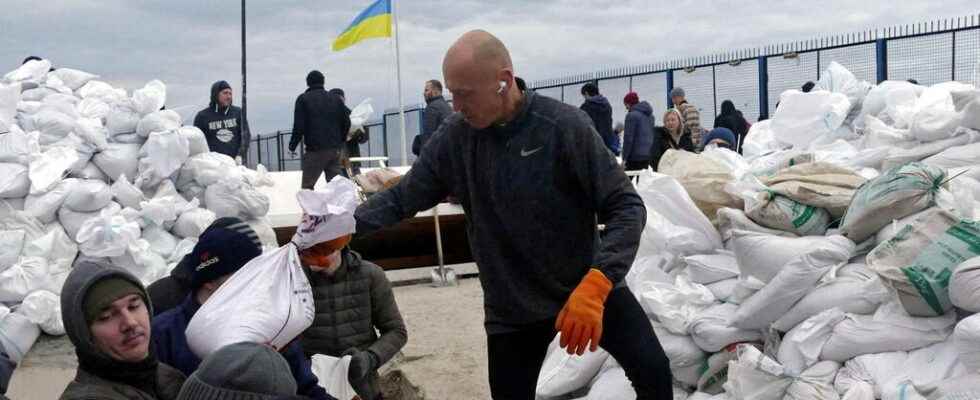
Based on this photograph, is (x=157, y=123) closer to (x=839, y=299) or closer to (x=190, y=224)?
(x=190, y=224)

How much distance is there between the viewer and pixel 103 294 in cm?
230

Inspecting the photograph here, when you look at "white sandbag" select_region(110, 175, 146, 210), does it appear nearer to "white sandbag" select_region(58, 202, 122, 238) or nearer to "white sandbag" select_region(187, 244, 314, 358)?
"white sandbag" select_region(58, 202, 122, 238)

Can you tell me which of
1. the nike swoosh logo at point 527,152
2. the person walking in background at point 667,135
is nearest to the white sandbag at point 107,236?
the nike swoosh logo at point 527,152

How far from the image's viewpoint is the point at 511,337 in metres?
3.22

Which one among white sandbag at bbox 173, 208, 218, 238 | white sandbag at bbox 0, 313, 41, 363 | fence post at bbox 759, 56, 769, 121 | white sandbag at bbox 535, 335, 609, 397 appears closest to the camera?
white sandbag at bbox 535, 335, 609, 397

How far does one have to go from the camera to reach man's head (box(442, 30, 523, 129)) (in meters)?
2.99

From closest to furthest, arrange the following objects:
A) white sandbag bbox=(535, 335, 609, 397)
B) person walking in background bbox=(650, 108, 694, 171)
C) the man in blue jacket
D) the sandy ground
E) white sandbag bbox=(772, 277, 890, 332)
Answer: the man in blue jacket
white sandbag bbox=(772, 277, 890, 332)
white sandbag bbox=(535, 335, 609, 397)
the sandy ground
person walking in background bbox=(650, 108, 694, 171)

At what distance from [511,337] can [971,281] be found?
1.49 metres

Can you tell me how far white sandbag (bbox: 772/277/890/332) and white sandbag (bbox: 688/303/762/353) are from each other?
0.50 ft

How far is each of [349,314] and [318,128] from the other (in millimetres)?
5398

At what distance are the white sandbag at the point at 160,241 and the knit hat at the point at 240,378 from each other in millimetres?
4171

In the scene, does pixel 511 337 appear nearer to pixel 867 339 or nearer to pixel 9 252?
pixel 867 339

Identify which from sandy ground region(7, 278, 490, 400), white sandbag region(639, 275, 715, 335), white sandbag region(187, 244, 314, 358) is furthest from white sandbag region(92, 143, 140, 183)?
white sandbag region(187, 244, 314, 358)

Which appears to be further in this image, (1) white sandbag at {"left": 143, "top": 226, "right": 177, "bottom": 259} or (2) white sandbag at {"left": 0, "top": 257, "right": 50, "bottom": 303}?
(1) white sandbag at {"left": 143, "top": 226, "right": 177, "bottom": 259}
